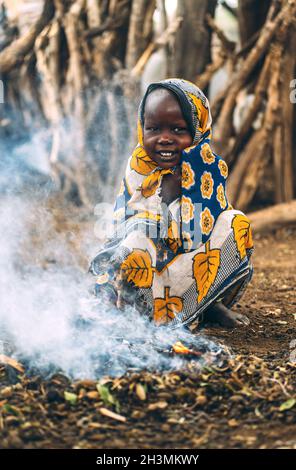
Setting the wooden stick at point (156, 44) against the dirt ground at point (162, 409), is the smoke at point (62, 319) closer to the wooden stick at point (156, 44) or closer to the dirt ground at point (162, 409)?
the dirt ground at point (162, 409)

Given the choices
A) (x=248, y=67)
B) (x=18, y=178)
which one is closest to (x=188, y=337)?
(x=18, y=178)

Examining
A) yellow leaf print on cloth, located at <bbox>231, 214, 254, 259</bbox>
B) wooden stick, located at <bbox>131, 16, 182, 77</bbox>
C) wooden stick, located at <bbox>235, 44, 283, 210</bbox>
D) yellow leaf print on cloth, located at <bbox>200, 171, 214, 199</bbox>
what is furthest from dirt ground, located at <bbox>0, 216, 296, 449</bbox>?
wooden stick, located at <bbox>131, 16, 182, 77</bbox>

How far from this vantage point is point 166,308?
9.84 ft

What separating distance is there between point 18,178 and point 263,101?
87.9 inches

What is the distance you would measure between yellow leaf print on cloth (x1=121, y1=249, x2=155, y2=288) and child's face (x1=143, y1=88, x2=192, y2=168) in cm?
44

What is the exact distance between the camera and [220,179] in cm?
311

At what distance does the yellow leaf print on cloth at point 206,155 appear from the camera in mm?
3039

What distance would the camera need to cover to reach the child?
2.90 m

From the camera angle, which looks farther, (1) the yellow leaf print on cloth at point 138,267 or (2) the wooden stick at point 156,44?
(2) the wooden stick at point 156,44

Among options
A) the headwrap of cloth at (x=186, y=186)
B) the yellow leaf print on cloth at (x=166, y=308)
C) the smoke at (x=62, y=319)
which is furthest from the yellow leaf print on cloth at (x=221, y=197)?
the smoke at (x=62, y=319)

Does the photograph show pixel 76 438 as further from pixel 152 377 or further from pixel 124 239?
pixel 124 239

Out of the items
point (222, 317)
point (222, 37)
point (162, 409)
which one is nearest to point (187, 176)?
point (222, 317)

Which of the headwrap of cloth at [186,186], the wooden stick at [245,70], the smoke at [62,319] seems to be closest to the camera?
the smoke at [62,319]

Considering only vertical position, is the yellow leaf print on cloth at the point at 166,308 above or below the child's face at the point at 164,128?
below
